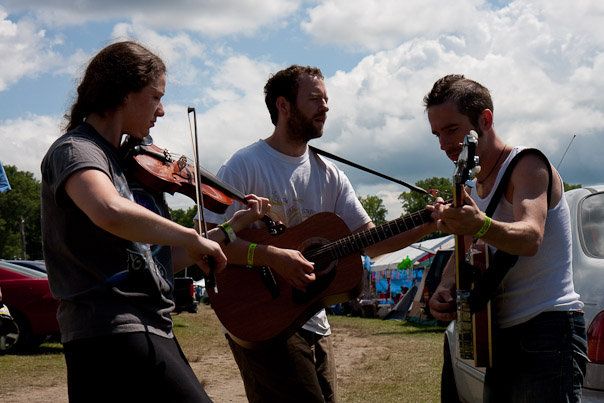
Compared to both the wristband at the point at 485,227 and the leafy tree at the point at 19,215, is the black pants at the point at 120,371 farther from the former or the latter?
the leafy tree at the point at 19,215

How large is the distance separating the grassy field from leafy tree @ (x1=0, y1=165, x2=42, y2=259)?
8362cm

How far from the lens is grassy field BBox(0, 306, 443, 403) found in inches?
338

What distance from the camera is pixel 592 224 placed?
14.0ft

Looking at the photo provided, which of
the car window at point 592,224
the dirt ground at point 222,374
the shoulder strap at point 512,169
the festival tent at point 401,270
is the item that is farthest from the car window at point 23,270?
the festival tent at point 401,270

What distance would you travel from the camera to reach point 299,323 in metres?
4.04

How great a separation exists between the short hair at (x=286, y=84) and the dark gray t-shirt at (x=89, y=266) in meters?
1.89

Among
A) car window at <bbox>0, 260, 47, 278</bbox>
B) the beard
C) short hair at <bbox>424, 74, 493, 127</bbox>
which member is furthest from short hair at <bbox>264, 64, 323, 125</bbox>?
car window at <bbox>0, 260, 47, 278</bbox>

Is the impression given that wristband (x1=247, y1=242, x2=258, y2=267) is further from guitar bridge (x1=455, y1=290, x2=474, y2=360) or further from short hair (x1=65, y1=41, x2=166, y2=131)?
short hair (x1=65, y1=41, x2=166, y2=131)

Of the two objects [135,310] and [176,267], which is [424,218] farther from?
[135,310]

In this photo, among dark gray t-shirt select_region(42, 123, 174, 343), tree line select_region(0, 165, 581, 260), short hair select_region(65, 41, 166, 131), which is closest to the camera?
dark gray t-shirt select_region(42, 123, 174, 343)

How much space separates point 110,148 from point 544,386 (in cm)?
171

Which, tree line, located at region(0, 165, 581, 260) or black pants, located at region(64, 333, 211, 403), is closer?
black pants, located at region(64, 333, 211, 403)

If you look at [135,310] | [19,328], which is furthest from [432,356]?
[135,310]

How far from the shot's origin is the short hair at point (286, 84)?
4.43 meters
